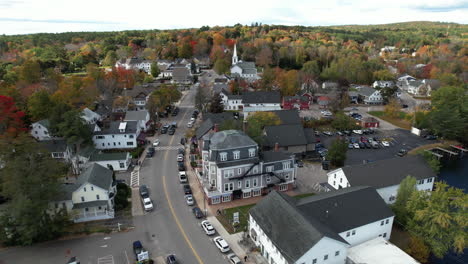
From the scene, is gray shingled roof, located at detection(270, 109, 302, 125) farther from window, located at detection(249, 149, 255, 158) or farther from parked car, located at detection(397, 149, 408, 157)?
window, located at detection(249, 149, 255, 158)

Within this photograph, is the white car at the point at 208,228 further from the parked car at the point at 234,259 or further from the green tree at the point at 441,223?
the green tree at the point at 441,223

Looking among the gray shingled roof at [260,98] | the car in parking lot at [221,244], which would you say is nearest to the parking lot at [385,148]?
the gray shingled roof at [260,98]

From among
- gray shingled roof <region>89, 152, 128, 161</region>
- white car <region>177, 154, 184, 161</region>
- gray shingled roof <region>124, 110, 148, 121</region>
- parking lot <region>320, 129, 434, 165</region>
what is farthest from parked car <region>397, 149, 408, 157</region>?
gray shingled roof <region>124, 110, 148, 121</region>

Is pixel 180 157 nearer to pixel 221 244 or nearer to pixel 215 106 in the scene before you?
pixel 221 244

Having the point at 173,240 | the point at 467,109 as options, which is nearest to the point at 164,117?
the point at 173,240

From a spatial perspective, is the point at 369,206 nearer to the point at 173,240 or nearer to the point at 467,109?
the point at 173,240
